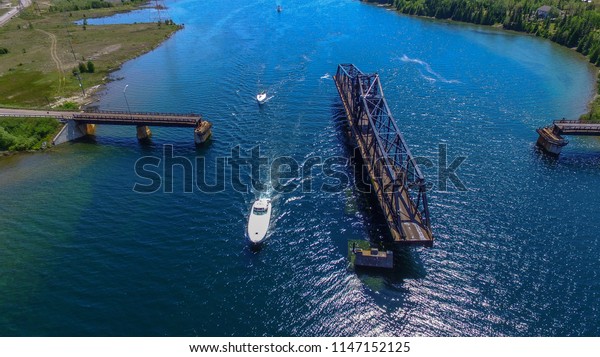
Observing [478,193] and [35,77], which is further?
[35,77]

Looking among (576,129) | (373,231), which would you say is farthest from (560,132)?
(373,231)

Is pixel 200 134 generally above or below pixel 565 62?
below

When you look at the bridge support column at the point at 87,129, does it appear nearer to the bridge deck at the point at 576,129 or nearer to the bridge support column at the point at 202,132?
the bridge support column at the point at 202,132

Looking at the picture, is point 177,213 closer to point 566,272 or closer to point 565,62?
point 566,272

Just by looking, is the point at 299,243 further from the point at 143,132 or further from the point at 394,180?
the point at 143,132

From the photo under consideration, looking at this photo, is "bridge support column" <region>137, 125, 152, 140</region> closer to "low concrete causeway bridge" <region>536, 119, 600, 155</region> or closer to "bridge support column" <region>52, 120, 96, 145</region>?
"bridge support column" <region>52, 120, 96, 145</region>

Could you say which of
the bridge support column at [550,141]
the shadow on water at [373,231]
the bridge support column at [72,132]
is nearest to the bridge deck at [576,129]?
the bridge support column at [550,141]

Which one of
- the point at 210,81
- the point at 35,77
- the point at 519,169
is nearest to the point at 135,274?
the point at 519,169

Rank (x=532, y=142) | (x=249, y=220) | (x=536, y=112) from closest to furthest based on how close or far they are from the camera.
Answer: (x=249, y=220)
(x=532, y=142)
(x=536, y=112)
